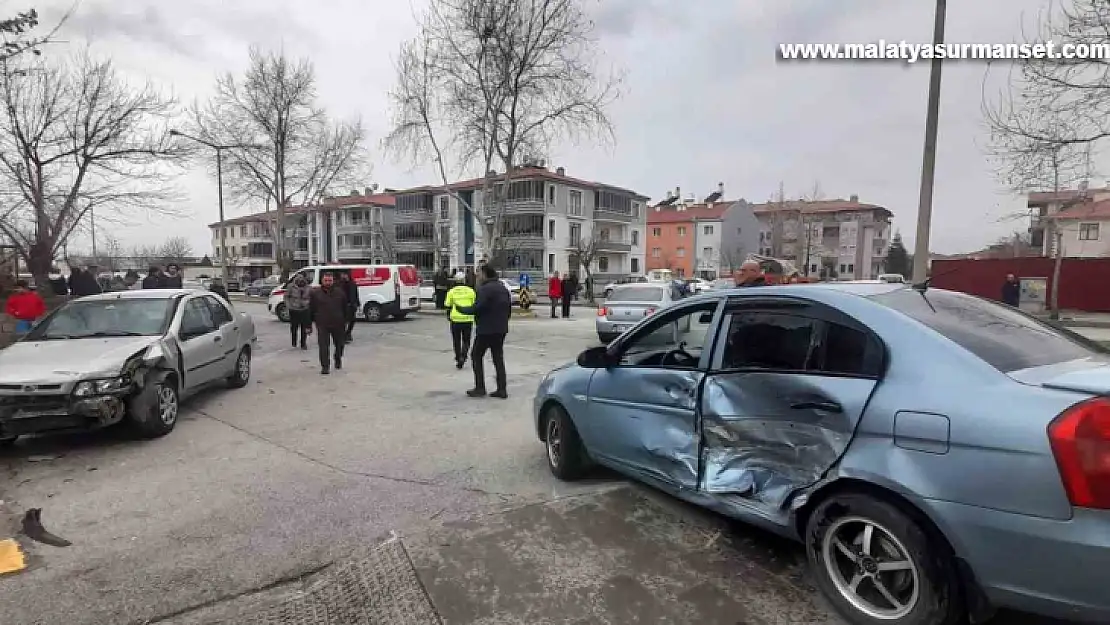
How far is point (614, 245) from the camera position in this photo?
57.6m

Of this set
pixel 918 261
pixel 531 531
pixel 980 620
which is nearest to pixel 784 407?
pixel 980 620


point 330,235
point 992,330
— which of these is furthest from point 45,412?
point 330,235

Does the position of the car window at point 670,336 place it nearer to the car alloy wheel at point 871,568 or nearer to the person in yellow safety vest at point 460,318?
the car alloy wheel at point 871,568

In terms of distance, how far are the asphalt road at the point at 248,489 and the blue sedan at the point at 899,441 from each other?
1.98 feet

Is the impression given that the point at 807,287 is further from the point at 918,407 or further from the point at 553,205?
the point at 553,205

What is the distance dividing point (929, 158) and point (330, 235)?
7370 cm

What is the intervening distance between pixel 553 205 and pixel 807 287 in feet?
164

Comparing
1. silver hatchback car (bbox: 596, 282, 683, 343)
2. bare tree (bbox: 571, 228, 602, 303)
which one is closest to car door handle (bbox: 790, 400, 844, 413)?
silver hatchback car (bbox: 596, 282, 683, 343)

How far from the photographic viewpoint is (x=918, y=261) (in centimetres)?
997

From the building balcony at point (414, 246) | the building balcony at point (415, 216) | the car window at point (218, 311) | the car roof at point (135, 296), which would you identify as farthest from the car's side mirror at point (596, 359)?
the building balcony at point (415, 216)

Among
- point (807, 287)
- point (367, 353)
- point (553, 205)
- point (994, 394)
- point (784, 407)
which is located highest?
point (553, 205)

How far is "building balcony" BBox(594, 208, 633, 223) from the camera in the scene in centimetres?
5747

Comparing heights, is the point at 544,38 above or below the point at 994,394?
above

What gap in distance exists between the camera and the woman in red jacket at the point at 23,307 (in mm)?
9188
